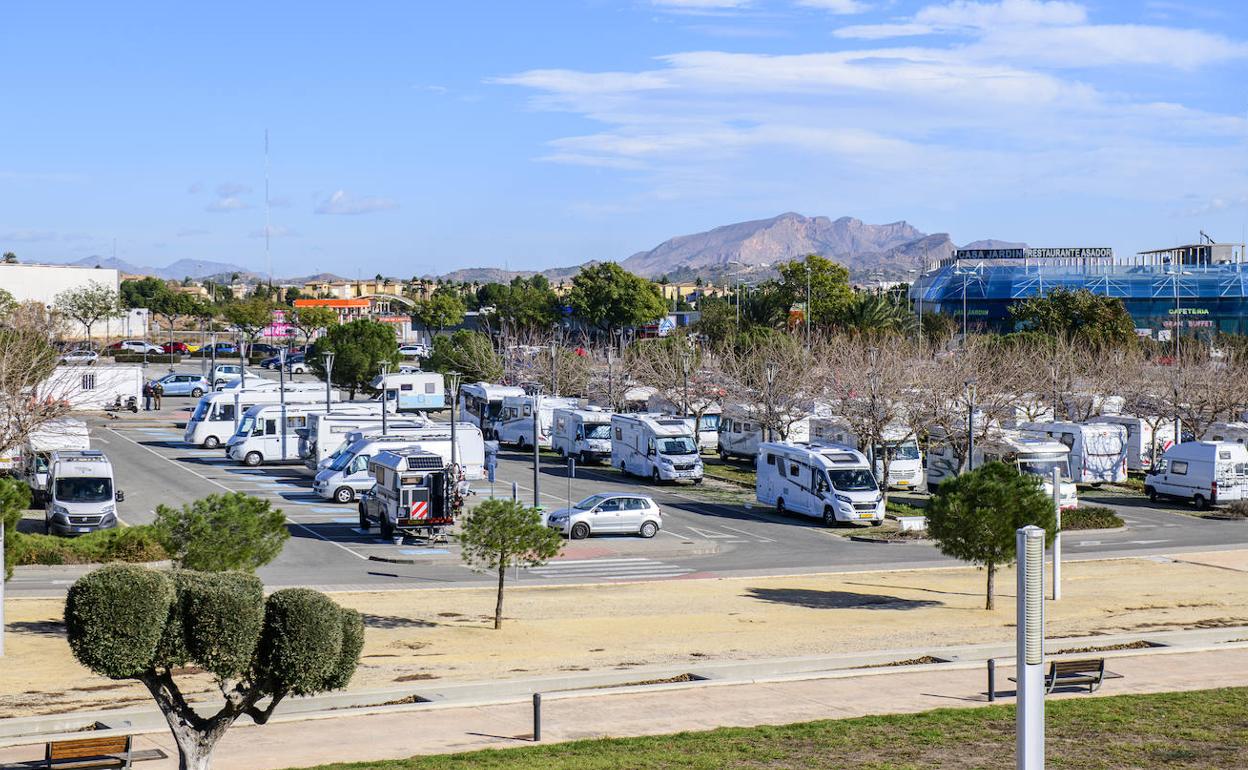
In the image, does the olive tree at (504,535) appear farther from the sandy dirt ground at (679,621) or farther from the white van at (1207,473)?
the white van at (1207,473)

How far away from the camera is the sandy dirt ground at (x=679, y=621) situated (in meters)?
23.1

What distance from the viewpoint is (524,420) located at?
61562mm

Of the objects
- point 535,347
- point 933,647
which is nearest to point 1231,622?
point 933,647

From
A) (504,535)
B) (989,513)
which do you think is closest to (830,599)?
(989,513)

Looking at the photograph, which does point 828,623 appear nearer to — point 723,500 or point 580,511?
point 580,511

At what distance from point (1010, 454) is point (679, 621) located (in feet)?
74.7

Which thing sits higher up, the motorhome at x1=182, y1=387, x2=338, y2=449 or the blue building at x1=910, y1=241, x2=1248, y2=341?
the blue building at x1=910, y1=241, x2=1248, y2=341

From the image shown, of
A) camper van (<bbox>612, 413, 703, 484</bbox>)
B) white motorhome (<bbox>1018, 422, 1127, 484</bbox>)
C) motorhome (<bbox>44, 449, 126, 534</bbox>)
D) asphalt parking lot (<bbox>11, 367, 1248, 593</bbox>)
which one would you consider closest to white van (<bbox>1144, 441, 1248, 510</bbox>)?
asphalt parking lot (<bbox>11, 367, 1248, 593</bbox>)

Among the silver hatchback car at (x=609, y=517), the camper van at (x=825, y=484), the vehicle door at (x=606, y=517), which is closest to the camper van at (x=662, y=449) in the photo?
the camper van at (x=825, y=484)

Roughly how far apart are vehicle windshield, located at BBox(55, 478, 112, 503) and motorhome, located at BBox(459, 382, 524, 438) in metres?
26.6

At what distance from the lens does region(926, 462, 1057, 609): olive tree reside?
30.4 m

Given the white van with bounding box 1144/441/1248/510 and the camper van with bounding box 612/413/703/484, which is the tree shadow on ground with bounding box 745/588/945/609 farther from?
the white van with bounding box 1144/441/1248/510

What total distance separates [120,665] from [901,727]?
10.6m

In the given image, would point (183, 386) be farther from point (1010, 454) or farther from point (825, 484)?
point (1010, 454)
